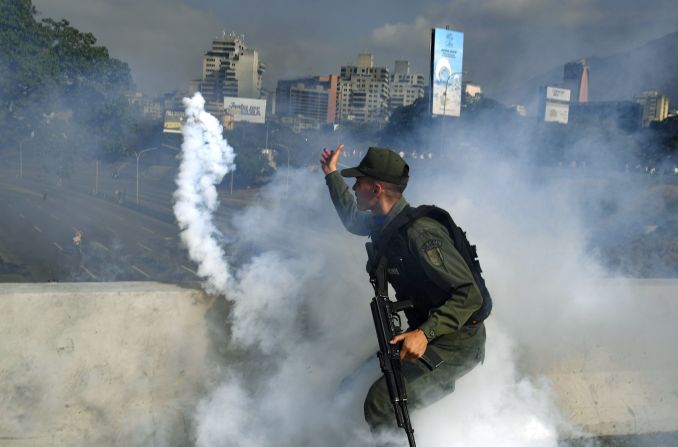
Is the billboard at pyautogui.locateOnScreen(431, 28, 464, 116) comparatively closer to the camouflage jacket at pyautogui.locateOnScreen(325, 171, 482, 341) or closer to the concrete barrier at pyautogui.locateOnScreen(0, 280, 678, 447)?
the concrete barrier at pyautogui.locateOnScreen(0, 280, 678, 447)

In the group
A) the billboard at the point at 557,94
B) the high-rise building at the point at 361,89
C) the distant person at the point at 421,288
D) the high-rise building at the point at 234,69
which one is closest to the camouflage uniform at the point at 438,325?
the distant person at the point at 421,288

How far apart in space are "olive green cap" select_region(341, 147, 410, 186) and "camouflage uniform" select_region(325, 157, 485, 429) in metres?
0.11

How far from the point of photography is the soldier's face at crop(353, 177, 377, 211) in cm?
275

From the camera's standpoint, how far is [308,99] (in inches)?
1016

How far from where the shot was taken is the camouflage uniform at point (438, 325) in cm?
242

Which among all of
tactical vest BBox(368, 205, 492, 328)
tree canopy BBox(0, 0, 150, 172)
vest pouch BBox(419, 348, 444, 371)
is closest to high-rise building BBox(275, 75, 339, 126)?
tree canopy BBox(0, 0, 150, 172)

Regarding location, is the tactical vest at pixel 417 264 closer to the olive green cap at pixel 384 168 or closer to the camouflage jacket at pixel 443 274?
the camouflage jacket at pixel 443 274

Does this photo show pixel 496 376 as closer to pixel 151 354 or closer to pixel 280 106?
pixel 151 354

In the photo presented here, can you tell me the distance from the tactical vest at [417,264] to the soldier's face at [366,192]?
185mm

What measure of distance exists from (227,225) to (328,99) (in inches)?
991

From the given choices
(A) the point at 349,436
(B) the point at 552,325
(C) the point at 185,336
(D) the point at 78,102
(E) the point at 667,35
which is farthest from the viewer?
(D) the point at 78,102

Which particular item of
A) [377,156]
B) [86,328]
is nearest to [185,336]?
[86,328]

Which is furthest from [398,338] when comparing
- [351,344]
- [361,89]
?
[361,89]

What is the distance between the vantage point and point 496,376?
10.6 feet
